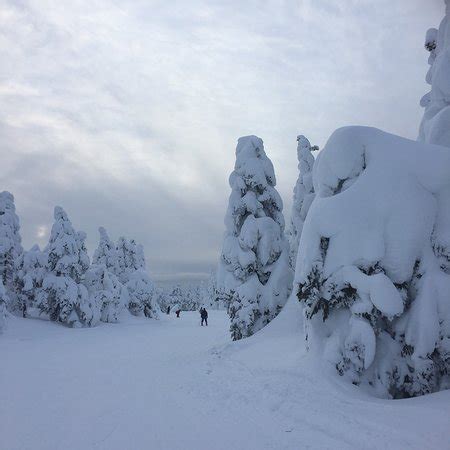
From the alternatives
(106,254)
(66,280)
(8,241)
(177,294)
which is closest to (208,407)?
(66,280)

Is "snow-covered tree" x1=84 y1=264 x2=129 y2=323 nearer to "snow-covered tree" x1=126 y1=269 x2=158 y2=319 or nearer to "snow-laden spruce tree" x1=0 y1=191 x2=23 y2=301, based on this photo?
"snow-covered tree" x1=126 y1=269 x2=158 y2=319

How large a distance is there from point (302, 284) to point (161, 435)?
5.76 metres

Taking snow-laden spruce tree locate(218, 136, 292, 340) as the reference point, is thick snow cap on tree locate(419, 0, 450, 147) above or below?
above

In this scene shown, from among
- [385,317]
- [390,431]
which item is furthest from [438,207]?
[390,431]

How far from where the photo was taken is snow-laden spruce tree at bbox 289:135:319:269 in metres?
29.0

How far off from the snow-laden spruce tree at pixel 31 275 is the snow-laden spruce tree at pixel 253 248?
19.0m

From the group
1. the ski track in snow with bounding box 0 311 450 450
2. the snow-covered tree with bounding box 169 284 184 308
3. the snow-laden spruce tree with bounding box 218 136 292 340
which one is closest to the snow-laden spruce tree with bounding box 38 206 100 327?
the ski track in snow with bounding box 0 311 450 450

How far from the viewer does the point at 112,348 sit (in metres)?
21.0

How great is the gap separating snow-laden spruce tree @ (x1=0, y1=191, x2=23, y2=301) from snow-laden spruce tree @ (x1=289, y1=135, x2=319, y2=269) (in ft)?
→ 77.3

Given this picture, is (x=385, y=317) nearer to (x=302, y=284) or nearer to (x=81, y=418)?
(x=302, y=284)

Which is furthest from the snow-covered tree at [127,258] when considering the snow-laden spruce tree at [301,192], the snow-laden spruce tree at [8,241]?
the snow-laden spruce tree at [301,192]

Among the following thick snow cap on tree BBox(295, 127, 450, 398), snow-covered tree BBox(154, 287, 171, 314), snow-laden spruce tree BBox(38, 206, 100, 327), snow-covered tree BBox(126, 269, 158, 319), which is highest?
thick snow cap on tree BBox(295, 127, 450, 398)

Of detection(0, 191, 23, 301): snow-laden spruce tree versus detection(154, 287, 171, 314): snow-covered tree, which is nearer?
detection(0, 191, 23, 301): snow-laden spruce tree

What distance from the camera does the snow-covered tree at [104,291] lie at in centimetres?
3622
